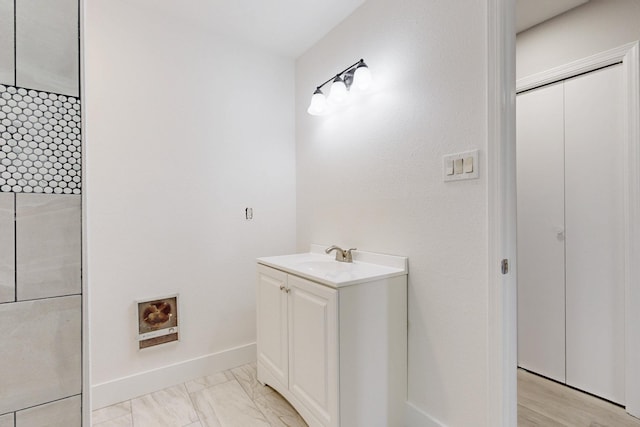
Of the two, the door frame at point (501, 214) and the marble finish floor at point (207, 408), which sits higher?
the door frame at point (501, 214)

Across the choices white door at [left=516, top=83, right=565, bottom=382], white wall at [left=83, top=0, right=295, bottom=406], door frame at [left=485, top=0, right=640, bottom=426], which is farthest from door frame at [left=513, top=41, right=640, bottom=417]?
white wall at [left=83, top=0, right=295, bottom=406]

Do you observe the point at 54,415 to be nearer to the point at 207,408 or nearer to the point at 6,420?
the point at 6,420

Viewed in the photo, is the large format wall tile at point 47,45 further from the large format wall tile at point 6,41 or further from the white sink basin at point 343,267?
the white sink basin at point 343,267

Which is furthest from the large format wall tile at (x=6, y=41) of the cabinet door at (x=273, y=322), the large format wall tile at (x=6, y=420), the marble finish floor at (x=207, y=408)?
the marble finish floor at (x=207, y=408)

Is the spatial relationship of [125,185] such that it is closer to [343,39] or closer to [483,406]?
[343,39]

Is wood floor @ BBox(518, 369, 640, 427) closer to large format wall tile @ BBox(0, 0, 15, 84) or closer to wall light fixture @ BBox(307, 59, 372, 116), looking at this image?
wall light fixture @ BBox(307, 59, 372, 116)

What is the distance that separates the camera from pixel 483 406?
1.27m

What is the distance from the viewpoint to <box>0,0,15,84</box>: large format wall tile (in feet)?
2.17

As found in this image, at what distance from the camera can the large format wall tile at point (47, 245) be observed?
69 centimetres

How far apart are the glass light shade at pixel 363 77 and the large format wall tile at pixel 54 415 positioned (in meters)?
1.79

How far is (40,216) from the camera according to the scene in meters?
0.71

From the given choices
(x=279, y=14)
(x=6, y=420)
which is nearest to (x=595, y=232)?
(x=279, y=14)

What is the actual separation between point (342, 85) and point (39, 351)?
1848 millimetres

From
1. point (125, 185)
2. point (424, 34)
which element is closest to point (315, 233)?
point (125, 185)
